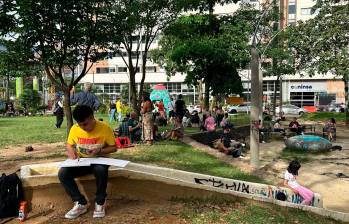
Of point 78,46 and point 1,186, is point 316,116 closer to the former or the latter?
point 78,46

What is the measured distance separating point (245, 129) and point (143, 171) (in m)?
18.6

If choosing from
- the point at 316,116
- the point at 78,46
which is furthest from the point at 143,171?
the point at 316,116

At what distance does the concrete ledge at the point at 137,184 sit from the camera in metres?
6.38

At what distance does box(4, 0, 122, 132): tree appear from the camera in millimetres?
10672

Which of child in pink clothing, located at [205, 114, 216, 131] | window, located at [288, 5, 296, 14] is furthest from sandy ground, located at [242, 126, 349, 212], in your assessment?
window, located at [288, 5, 296, 14]

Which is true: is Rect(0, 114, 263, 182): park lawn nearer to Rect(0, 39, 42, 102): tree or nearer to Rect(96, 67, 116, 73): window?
Rect(0, 39, 42, 102): tree

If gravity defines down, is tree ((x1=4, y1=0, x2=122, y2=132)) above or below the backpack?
above

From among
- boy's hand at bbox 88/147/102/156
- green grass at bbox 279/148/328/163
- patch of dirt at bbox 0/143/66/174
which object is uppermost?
boy's hand at bbox 88/147/102/156

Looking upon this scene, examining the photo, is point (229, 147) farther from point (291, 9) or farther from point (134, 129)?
point (291, 9)

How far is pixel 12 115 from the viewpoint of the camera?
130 ft

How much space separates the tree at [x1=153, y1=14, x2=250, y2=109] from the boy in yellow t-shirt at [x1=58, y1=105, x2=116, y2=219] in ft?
55.3

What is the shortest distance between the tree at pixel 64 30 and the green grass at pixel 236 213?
591 cm

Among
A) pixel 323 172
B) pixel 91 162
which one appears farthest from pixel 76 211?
pixel 323 172

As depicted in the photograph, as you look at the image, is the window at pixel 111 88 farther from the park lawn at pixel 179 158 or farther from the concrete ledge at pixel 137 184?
the concrete ledge at pixel 137 184
